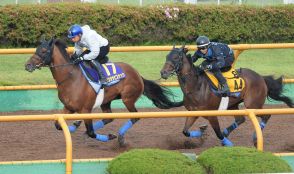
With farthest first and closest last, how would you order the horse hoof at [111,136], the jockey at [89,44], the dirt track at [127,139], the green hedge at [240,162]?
the horse hoof at [111,136] → the jockey at [89,44] → the dirt track at [127,139] → the green hedge at [240,162]

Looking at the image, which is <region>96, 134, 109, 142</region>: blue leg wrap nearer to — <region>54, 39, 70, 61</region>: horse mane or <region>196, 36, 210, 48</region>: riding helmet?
<region>54, 39, 70, 61</region>: horse mane

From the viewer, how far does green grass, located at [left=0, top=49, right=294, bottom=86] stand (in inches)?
597

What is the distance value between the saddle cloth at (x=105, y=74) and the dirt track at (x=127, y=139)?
0.76 meters

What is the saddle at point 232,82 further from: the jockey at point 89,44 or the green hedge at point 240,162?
the green hedge at point 240,162

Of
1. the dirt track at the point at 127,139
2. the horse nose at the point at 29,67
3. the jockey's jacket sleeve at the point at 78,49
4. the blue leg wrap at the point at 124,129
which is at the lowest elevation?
the dirt track at the point at 127,139

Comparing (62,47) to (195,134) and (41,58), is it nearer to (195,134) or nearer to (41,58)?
(41,58)

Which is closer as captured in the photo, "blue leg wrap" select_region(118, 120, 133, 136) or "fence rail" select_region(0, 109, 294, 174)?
"fence rail" select_region(0, 109, 294, 174)

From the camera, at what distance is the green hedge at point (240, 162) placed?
26.0ft

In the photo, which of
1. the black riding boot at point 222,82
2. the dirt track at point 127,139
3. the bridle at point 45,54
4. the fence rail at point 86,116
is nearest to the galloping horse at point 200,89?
the black riding boot at point 222,82

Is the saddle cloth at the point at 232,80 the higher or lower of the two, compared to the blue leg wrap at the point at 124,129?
higher

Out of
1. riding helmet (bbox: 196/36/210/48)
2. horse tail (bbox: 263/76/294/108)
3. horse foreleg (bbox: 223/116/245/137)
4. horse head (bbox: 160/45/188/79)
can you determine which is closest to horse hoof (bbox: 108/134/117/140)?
horse head (bbox: 160/45/188/79)

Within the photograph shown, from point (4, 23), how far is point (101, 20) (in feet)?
6.23

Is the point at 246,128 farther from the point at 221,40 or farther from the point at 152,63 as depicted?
the point at 221,40

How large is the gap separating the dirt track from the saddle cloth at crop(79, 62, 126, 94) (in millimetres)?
762
